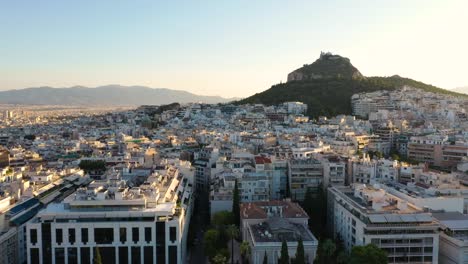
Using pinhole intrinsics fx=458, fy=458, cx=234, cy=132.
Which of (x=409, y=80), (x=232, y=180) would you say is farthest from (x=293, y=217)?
(x=409, y=80)

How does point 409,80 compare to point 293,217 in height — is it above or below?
above

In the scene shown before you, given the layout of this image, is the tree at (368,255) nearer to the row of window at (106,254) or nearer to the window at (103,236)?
the row of window at (106,254)

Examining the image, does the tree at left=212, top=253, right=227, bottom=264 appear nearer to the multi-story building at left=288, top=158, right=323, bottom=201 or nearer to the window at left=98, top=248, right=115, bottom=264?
the window at left=98, top=248, right=115, bottom=264

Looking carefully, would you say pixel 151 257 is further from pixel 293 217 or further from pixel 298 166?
pixel 298 166

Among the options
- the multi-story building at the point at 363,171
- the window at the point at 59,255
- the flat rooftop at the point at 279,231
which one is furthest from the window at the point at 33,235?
the multi-story building at the point at 363,171

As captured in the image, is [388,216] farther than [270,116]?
No

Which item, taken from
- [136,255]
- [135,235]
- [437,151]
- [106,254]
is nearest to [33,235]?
[106,254]

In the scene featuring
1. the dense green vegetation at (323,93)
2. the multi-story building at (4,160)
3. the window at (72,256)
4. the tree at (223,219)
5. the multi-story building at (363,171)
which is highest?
the dense green vegetation at (323,93)

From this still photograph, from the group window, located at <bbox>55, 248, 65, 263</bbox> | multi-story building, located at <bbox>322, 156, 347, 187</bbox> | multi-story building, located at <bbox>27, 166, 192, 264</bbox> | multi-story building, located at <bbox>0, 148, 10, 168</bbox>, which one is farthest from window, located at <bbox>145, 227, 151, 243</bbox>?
multi-story building, located at <bbox>0, 148, 10, 168</bbox>
